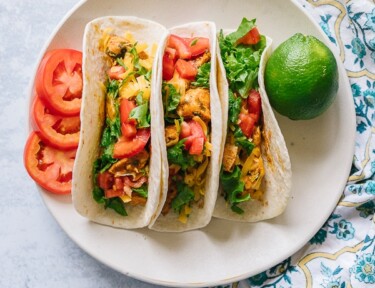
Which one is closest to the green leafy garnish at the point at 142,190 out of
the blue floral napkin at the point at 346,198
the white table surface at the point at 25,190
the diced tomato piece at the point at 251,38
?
the white table surface at the point at 25,190

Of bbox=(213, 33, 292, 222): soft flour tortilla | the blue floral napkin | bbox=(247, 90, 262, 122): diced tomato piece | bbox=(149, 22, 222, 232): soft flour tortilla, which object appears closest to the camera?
A: bbox=(149, 22, 222, 232): soft flour tortilla

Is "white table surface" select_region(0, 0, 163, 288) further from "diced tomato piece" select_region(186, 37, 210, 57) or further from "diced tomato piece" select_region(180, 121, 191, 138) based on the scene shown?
"diced tomato piece" select_region(180, 121, 191, 138)

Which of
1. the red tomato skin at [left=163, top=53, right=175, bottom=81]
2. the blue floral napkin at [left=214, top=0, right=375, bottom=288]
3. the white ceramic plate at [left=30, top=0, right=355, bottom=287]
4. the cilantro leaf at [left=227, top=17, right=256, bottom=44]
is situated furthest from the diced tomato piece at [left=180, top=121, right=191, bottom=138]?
the blue floral napkin at [left=214, top=0, right=375, bottom=288]

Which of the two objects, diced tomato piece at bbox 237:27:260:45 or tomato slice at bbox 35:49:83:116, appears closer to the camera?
tomato slice at bbox 35:49:83:116

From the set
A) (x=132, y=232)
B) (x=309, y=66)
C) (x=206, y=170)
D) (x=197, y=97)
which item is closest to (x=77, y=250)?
(x=132, y=232)

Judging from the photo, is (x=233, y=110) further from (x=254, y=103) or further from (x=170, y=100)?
(x=170, y=100)

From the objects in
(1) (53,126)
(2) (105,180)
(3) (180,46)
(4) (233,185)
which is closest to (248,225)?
(4) (233,185)
